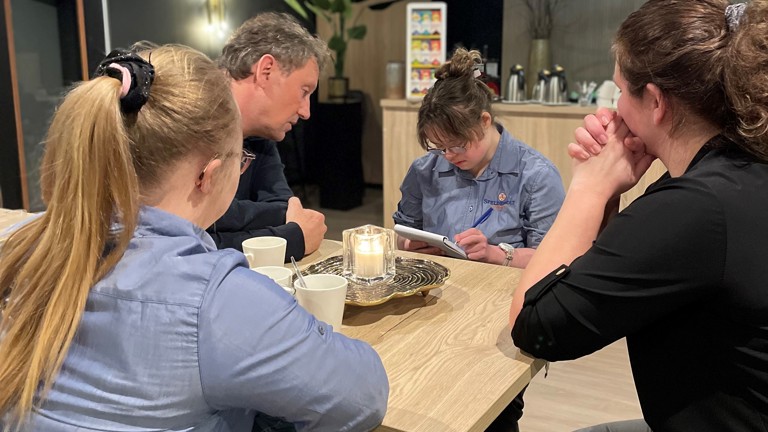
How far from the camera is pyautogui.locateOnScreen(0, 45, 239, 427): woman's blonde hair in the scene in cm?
88

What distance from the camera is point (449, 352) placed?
1.32 meters

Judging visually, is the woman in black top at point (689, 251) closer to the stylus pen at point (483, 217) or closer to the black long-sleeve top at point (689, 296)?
the black long-sleeve top at point (689, 296)

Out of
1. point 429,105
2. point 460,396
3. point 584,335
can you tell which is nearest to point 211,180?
point 460,396

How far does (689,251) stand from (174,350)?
2.48ft

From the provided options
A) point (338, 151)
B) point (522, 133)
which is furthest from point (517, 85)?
point (338, 151)

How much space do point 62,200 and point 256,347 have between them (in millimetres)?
306

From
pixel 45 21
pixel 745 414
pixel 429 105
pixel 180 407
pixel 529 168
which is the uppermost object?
pixel 45 21

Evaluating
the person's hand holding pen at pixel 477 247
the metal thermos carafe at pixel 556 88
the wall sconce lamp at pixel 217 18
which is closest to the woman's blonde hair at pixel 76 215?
the person's hand holding pen at pixel 477 247

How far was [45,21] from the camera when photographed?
4191 millimetres

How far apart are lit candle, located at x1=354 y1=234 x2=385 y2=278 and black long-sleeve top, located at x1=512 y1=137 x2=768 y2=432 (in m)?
0.50

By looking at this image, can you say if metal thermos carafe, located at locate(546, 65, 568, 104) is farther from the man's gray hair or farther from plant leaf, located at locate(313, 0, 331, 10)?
the man's gray hair

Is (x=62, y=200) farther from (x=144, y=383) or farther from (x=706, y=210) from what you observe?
(x=706, y=210)

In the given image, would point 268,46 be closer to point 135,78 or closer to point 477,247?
point 477,247

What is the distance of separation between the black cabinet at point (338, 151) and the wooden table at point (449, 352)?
13.9ft
